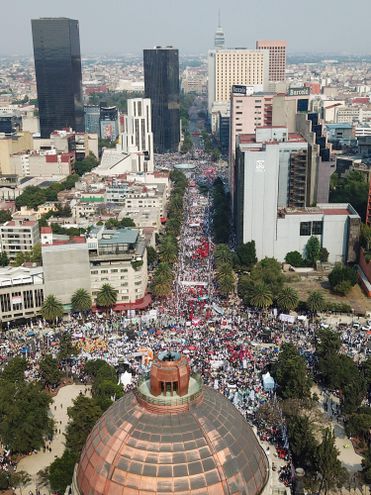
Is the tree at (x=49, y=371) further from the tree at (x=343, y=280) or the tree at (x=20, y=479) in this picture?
the tree at (x=343, y=280)

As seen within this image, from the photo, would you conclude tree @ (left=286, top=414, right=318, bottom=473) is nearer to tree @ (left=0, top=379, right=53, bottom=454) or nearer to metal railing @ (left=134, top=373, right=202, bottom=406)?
tree @ (left=0, top=379, right=53, bottom=454)

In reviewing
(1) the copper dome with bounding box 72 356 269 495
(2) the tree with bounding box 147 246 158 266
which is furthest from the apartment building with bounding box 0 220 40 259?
(1) the copper dome with bounding box 72 356 269 495

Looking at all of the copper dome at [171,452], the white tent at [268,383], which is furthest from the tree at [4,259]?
the copper dome at [171,452]

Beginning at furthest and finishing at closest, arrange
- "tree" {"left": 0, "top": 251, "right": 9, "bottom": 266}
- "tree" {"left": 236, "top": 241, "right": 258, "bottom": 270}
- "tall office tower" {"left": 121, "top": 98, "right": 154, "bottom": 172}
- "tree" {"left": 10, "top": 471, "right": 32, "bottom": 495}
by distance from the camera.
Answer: "tall office tower" {"left": 121, "top": 98, "right": 154, "bottom": 172}, "tree" {"left": 0, "top": 251, "right": 9, "bottom": 266}, "tree" {"left": 236, "top": 241, "right": 258, "bottom": 270}, "tree" {"left": 10, "top": 471, "right": 32, "bottom": 495}

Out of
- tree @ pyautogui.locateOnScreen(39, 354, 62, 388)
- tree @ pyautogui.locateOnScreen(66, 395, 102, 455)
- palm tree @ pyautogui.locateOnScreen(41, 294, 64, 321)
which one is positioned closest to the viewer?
tree @ pyautogui.locateOnScreen(66, 395, 102, 455)

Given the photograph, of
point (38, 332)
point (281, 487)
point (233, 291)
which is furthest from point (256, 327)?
point (281, 487)

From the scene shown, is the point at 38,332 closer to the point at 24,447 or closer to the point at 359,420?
the point at 24,447
